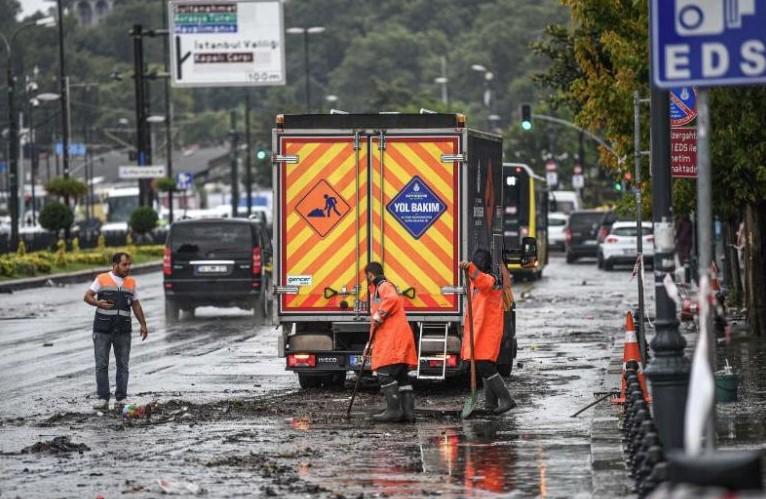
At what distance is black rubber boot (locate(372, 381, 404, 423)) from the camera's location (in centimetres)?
1678

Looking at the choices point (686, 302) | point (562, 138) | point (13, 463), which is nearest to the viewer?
point (13, 463)

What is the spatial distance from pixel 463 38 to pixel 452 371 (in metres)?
169

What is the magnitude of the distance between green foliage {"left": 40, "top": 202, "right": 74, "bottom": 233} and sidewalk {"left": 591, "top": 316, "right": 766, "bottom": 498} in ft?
122

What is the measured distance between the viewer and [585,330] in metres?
29.7

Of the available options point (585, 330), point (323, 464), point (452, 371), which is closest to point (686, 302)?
point (585, 330)

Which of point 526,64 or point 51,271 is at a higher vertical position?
point 526,64

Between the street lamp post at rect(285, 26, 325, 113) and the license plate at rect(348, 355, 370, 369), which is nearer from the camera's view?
the license plate at rect(348, 355, 370, 369)

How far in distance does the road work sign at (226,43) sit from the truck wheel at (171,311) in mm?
29784

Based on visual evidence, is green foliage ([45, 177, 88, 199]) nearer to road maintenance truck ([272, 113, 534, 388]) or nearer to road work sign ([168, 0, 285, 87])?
road work sign ([168, 0, 285, 87])

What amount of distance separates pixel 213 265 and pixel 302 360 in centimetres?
1352

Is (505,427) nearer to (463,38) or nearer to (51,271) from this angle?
(51,271)

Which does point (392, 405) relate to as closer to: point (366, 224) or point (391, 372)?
point (391, 372)

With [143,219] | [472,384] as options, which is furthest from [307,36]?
[472,384]

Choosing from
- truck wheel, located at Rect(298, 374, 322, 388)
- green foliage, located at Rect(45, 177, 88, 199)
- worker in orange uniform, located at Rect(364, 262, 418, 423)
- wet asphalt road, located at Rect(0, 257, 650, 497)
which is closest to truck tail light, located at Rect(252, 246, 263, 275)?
wet asphalt road, located at Rect(0, 257, 650, 497)
